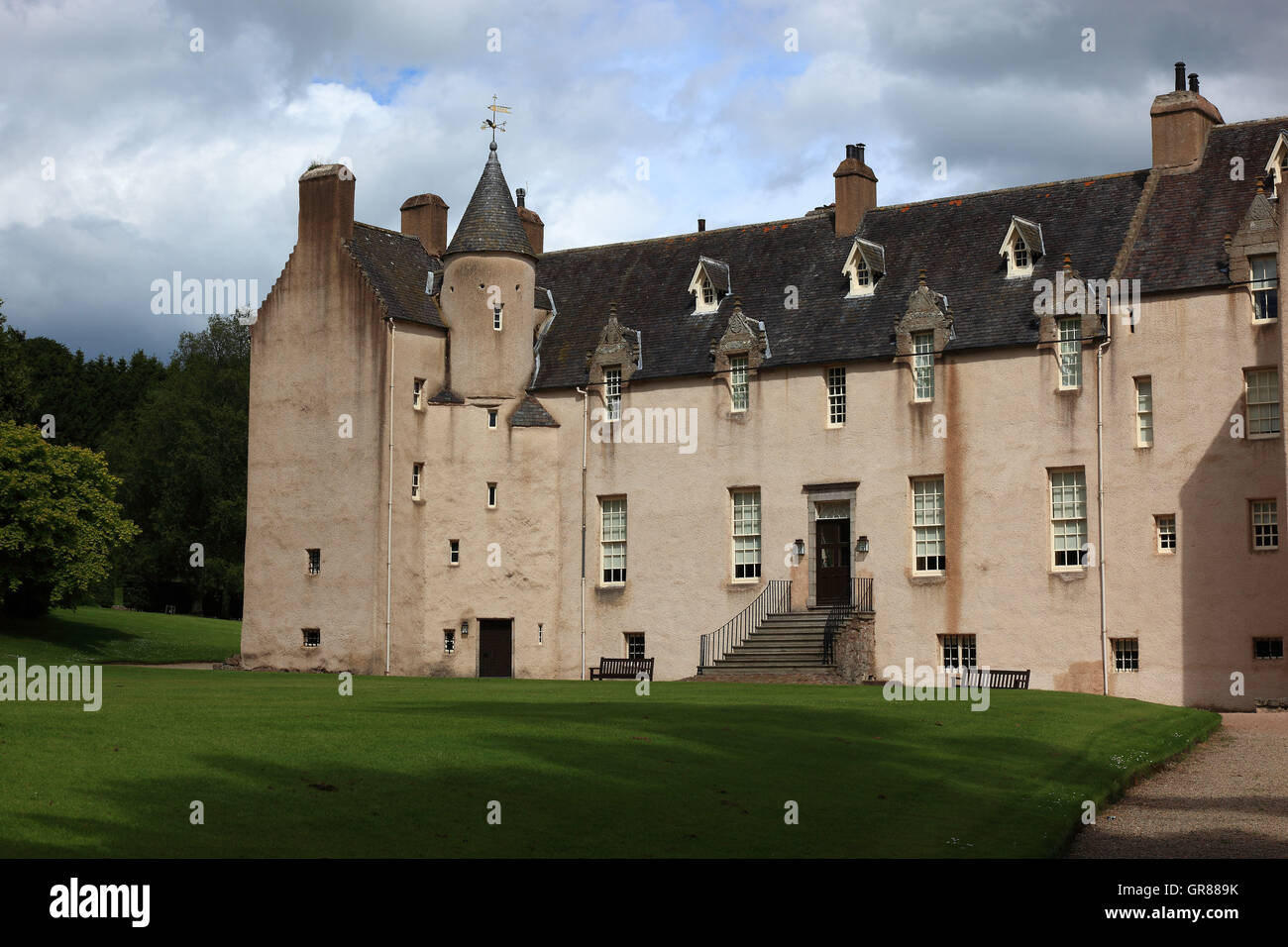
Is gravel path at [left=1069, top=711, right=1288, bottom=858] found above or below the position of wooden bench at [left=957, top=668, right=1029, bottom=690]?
below

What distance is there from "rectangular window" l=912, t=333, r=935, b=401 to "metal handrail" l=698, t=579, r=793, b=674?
6.52m

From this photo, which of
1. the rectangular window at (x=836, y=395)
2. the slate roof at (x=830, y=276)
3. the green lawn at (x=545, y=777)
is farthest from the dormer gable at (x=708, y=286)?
the green lawn at (x=545, y=777)

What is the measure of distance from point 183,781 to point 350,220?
3531cm

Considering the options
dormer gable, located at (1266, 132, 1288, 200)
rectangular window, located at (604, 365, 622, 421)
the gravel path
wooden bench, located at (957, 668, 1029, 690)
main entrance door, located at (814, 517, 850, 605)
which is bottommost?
the gravel path

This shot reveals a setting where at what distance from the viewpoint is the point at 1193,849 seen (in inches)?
621

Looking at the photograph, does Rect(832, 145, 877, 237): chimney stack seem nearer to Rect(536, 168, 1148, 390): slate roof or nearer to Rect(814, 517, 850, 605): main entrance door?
Rect(536, 168, 1148, 390): slate roof

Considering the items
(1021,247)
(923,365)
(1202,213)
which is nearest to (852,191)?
(1021,247)

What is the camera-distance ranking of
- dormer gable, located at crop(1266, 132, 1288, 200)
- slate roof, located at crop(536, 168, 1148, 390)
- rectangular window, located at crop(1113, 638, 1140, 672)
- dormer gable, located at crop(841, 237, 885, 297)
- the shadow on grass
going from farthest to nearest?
1. dormer gable, located at crop(841, 237, 885, 297)
2. slate roof, located at crop(536, 168, 1148, 390)
3. dormer gable, located at crop(1266, 132, 1288, 200)
4. rectangular window, located at crop(1113, 638, 1140, 672)
5. the shadow on grass

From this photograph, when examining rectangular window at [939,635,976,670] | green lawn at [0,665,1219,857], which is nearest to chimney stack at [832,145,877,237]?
rectangular window at [939,635,976,670]

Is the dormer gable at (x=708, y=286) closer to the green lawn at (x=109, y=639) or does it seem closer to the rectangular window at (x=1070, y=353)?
the rectangular window at (x=1070, y=353)

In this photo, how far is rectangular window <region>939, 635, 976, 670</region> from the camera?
4081 centimetres

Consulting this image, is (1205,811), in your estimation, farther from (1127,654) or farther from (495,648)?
(495,648)
